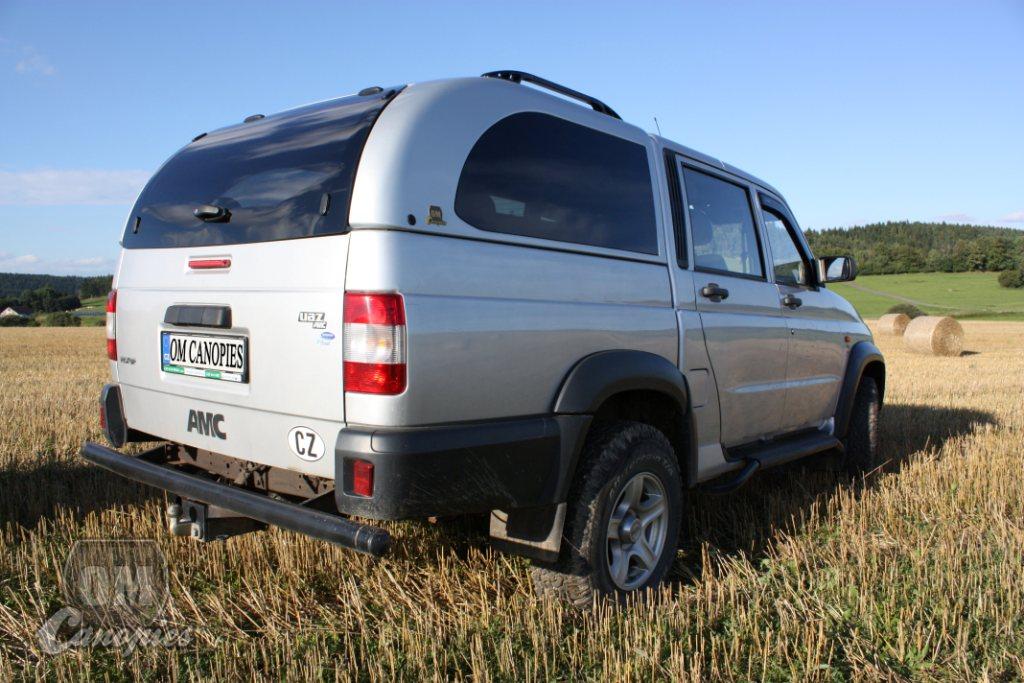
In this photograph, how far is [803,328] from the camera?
14.9 ft

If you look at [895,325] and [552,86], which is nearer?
[552,86]

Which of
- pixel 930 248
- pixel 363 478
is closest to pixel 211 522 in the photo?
Result: pixel 363 478

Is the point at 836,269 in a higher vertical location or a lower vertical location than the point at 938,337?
higher

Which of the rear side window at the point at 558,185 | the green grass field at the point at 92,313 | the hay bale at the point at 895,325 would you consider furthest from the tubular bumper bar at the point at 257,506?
the green grass field at the point at 92,313

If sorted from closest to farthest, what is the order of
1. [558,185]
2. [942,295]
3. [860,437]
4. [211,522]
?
[211,522] → [558,185] → [860,437] → [942,295]

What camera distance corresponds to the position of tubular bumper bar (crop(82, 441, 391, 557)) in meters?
2.31

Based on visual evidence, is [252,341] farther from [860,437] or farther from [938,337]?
[938,337]

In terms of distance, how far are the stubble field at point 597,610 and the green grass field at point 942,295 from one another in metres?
31.2

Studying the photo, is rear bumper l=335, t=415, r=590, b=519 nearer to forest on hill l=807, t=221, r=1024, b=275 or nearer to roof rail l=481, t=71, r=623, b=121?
roof rail l=481, t=71, r=623, b=121

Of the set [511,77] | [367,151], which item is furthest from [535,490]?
[511,77]

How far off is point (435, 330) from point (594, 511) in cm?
98

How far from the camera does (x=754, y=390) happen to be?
400 centimetres

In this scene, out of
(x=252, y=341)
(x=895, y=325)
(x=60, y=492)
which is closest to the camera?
(x=252, y=341)

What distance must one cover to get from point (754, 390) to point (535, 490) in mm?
1813
